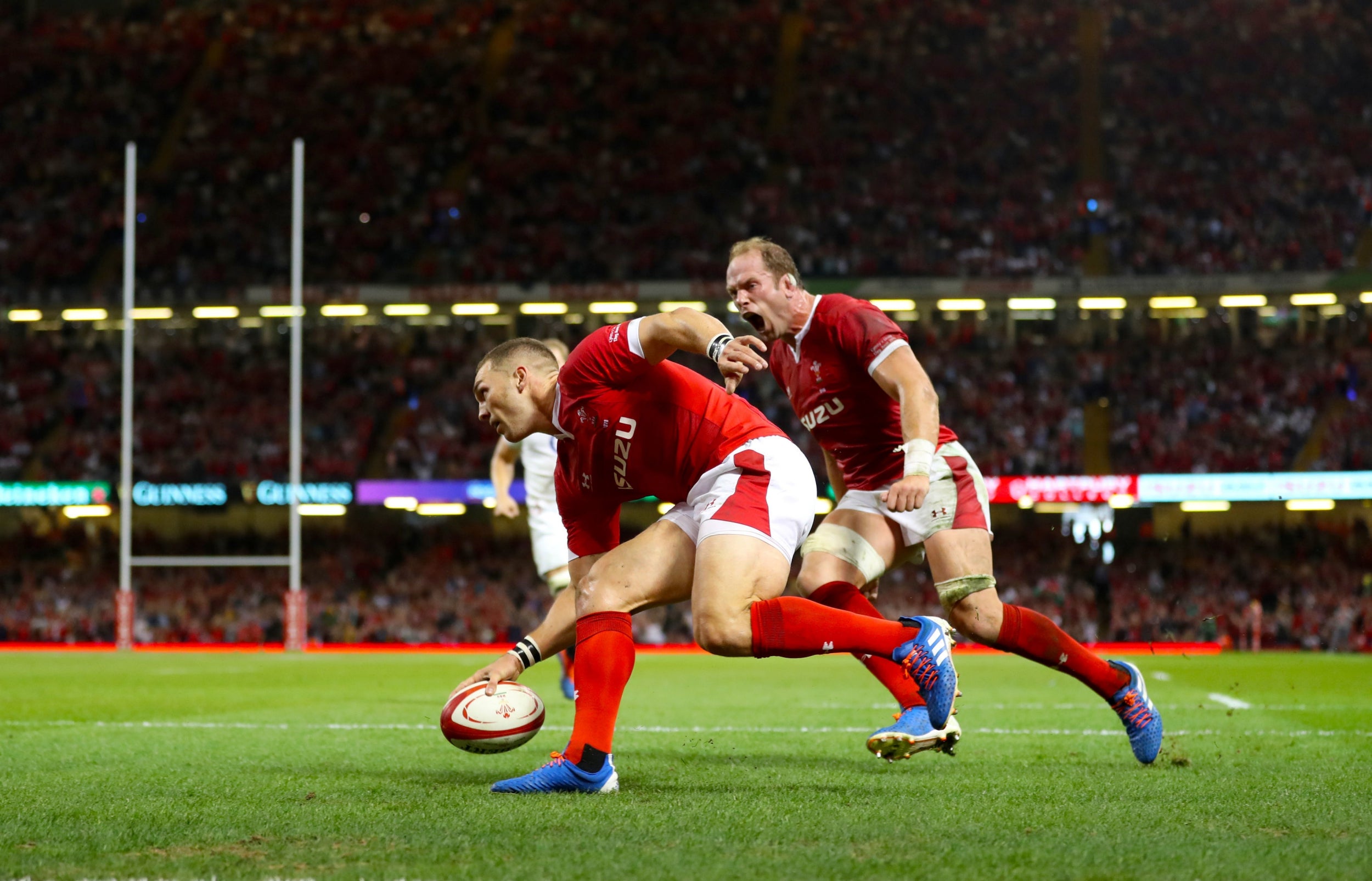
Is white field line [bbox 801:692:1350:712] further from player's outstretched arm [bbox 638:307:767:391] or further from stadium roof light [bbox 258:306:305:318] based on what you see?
stadium roof light [bbox 258:306:305:318]

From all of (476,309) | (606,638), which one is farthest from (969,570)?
(476,309)

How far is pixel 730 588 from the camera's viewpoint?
4891 mm

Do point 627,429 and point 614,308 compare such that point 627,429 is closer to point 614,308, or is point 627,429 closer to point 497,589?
point 497,589

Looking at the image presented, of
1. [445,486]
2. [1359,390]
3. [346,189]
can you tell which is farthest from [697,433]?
[346,189]

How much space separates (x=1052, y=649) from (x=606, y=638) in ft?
6.52

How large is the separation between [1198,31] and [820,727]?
33.0 metres

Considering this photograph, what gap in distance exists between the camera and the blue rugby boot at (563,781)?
491cm

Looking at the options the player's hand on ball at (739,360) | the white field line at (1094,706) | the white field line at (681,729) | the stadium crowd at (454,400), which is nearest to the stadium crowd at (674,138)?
the stadium crowd at (454,400)

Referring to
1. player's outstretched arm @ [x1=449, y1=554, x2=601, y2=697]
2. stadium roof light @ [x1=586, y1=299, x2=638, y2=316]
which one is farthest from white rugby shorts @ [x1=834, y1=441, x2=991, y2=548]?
stadium roof light @ [x1=586, y1=299, x2=638, y2=316]

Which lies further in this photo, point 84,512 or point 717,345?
point 84,512

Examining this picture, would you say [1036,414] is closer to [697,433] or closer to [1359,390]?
[1359,390]

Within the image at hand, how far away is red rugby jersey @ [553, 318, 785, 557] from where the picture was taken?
494 centimetres

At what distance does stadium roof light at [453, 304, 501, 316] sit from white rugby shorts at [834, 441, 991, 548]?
1006 inches

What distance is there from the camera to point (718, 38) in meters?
37.8
